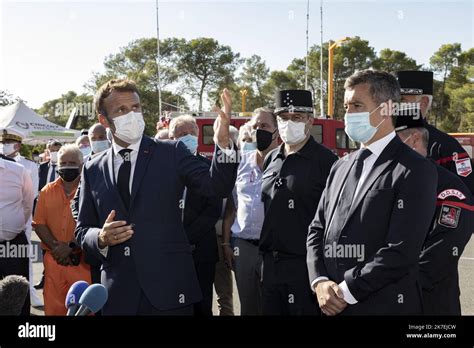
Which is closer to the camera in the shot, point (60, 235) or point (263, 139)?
point (263, 139)

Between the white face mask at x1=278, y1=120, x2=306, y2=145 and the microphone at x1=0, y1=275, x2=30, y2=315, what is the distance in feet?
7.61

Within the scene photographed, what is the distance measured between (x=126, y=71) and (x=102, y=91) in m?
29.3

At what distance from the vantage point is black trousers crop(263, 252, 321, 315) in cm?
374

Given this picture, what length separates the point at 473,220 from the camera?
11.3 feet

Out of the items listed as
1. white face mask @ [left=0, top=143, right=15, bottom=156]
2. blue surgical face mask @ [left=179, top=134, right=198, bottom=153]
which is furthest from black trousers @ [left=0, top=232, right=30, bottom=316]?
blue surgical face mask @ [left=179, top=134, right=198, bottom=153]

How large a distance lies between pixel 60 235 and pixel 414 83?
10.3 feet

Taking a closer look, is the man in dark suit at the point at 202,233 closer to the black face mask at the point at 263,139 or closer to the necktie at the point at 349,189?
the black face mask at the point at 263,139

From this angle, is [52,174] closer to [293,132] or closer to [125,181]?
[293,132]

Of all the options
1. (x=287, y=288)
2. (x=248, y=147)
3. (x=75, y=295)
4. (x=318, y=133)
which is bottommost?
(x=287, y=288)

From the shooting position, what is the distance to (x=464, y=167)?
3.89m

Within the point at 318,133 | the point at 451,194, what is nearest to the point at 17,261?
the point at 451,194

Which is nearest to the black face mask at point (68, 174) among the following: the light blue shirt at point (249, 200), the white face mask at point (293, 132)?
the light blue shirt at point (249, 200)

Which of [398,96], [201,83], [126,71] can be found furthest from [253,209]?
[126,71]

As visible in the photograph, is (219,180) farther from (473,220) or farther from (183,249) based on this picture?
(473,220)
